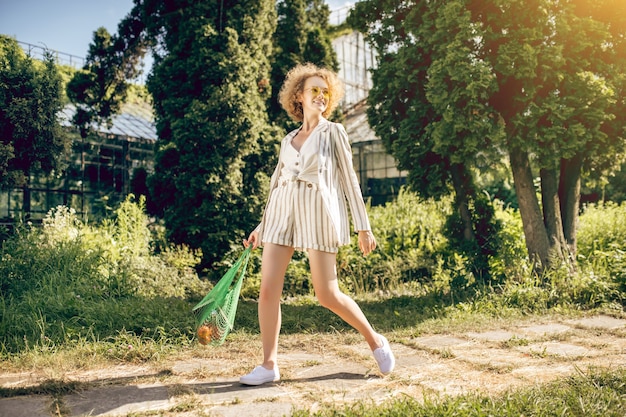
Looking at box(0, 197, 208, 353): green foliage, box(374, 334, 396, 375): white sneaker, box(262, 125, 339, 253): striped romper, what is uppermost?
box(262, 125, 339, 253): striped romper

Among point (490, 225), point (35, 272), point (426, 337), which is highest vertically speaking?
point (490, 225)

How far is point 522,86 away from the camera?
6391mm

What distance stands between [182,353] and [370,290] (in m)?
4.04

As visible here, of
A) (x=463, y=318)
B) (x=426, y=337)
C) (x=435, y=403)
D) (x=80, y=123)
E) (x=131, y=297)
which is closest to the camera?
(x=435, y=403)

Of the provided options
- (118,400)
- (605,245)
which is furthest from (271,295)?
(605,245)

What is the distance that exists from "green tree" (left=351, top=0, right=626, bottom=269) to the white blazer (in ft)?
10.6

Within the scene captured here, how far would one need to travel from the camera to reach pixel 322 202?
3033mm

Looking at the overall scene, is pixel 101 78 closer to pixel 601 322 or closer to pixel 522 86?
pixel 522 86

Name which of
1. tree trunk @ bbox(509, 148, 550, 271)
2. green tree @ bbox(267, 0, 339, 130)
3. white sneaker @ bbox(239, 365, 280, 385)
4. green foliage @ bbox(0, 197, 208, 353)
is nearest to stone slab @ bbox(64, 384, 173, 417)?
white sneaker @ bbox(239, 365, 280, 385)

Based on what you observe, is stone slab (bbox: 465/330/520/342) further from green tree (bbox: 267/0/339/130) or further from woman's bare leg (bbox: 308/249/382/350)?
green tree (bbox: 267/0/339/130)

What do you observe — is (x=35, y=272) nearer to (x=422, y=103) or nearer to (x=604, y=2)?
(x=422, y=103)

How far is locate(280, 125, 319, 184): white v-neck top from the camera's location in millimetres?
3062

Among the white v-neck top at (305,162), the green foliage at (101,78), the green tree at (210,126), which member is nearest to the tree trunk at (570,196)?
the green tree at (210,126)

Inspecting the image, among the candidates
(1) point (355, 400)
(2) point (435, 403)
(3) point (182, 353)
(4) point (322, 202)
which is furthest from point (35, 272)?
(2) point (435, 403)
